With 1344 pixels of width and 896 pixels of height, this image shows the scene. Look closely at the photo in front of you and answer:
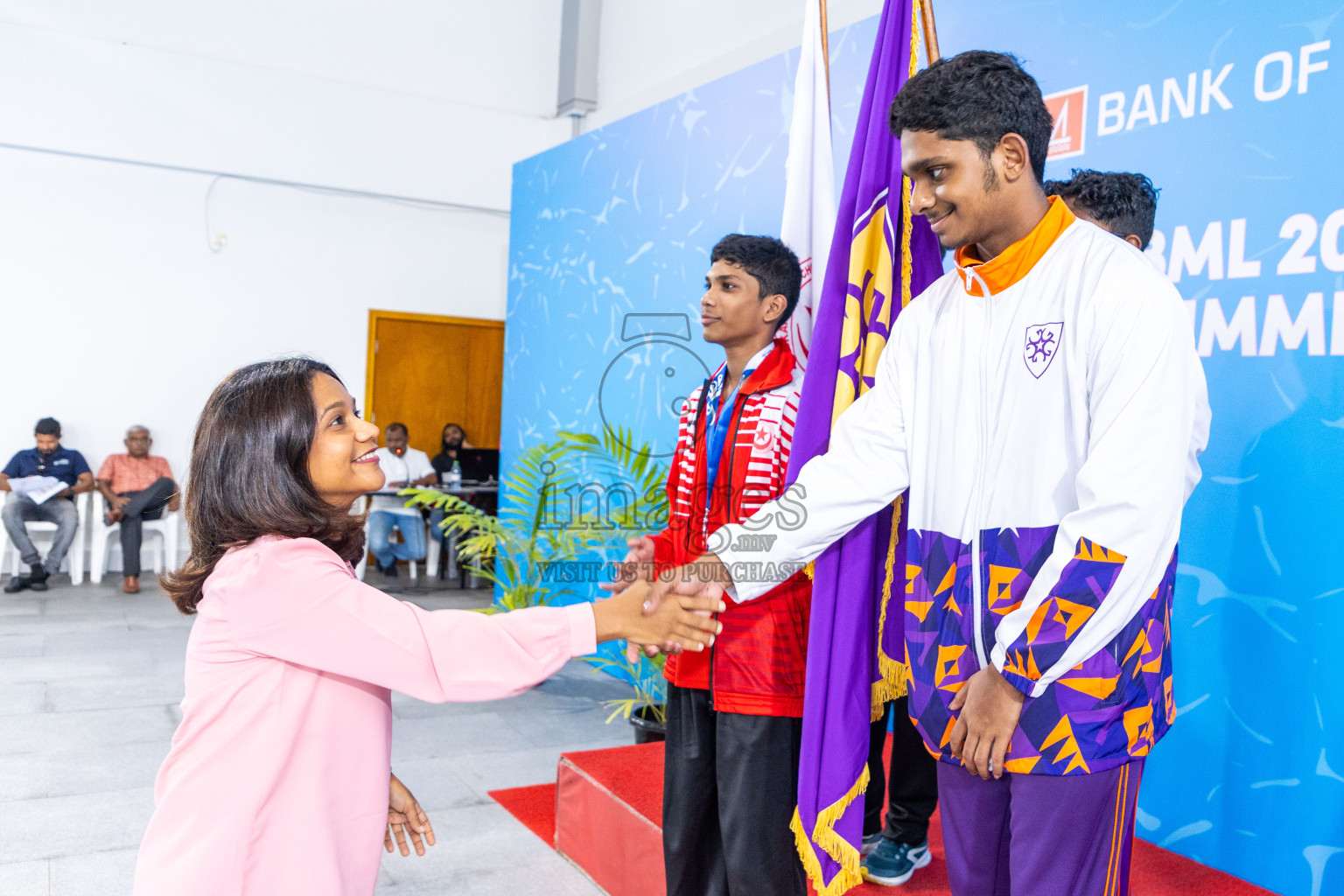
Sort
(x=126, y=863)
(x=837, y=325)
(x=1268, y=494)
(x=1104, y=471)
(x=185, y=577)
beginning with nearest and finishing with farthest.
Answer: (x=1104, y=471), (x=185, y=577), (x=837, y=325), (x=1268, y=494), (x=126, y=863)

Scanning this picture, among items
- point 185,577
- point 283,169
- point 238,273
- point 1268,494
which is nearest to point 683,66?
point 283,169

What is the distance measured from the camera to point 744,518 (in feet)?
6.83

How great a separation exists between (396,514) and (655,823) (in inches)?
238

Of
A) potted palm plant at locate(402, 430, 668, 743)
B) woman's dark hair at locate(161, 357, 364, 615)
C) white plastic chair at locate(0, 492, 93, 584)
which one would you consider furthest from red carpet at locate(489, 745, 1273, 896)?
white plastic chair at locate(0, 492, 93, 584)

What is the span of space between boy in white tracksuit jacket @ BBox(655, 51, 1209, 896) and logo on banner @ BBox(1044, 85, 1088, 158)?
1822 millimetres

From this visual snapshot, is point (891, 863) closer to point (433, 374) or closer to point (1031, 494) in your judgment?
point (1031, 494)

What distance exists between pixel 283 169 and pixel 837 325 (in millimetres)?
7456

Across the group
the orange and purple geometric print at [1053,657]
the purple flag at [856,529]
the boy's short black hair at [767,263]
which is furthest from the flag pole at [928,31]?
the orange and purple geometric print at [1053,657]

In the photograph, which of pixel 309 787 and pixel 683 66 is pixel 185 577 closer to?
pixel 309 787

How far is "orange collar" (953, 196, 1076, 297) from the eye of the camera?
56.0 inches

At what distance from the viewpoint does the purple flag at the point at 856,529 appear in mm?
1817

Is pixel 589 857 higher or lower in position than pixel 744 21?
lower

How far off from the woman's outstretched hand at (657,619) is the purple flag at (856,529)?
26 cm

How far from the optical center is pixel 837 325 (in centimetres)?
199
